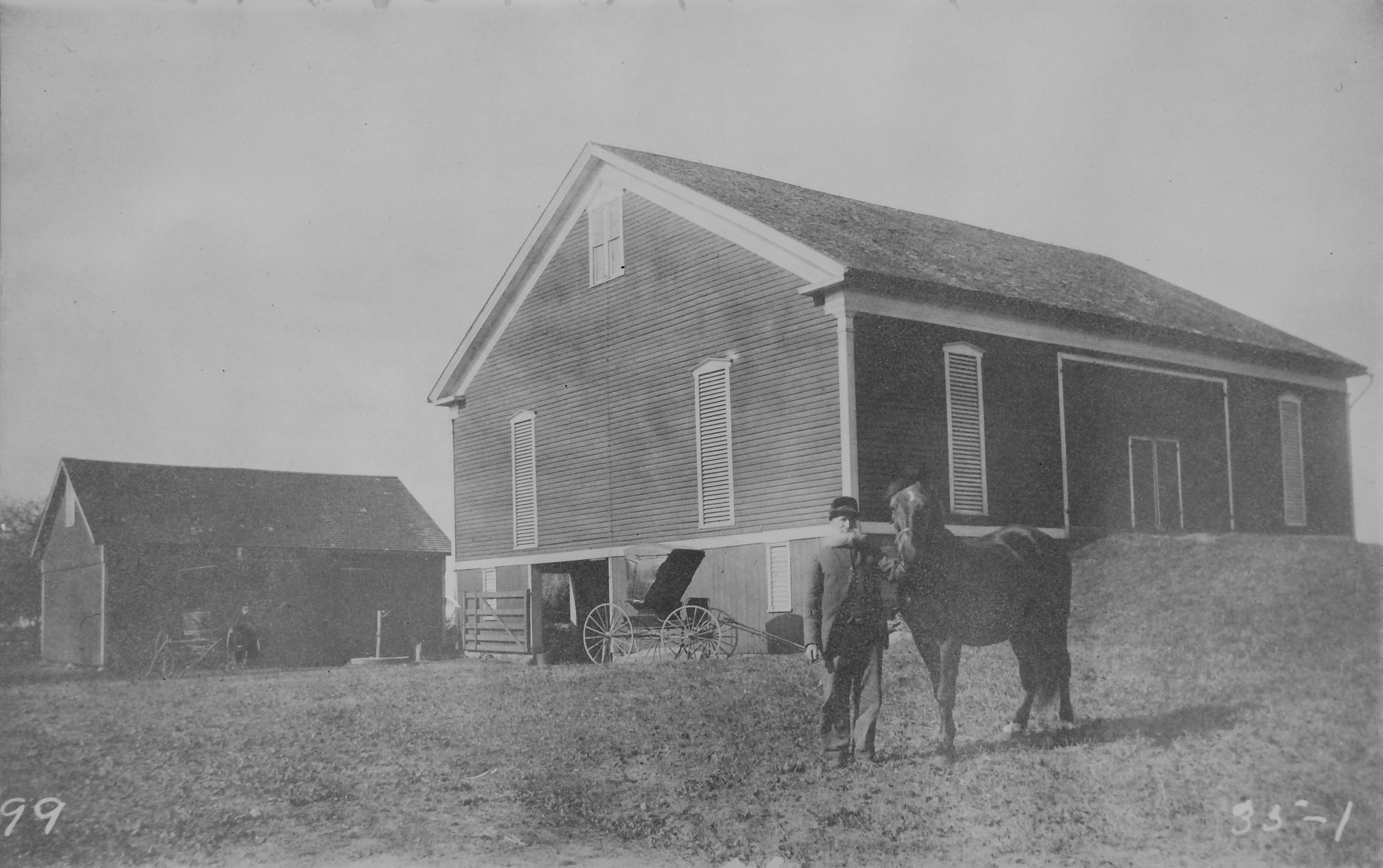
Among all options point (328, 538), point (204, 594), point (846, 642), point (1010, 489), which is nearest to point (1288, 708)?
point (846, 642)

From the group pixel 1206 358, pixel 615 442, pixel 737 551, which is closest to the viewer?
pixel 1206 358

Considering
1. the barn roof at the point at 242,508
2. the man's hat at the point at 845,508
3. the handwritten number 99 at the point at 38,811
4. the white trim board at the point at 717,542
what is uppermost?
the barn roof at the point at 242,508

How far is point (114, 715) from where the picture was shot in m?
10.4

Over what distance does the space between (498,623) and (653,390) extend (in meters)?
4.71

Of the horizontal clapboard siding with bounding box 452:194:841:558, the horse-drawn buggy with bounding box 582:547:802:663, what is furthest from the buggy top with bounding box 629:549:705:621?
the horizontal clapboard siding with bounding box 452:194:841:558

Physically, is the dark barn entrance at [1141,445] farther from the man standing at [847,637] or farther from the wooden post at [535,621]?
the wooden post at [535,621]

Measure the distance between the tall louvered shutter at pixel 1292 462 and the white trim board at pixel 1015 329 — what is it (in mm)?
943

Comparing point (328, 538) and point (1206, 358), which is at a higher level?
point (1206, 358)

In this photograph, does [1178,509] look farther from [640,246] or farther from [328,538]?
[328,538]

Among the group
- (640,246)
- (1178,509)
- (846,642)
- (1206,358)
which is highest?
(640,246)

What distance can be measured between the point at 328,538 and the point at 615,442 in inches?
532

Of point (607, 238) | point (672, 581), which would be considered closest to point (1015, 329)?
point (672, 581)

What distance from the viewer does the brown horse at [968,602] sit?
7.48 metres

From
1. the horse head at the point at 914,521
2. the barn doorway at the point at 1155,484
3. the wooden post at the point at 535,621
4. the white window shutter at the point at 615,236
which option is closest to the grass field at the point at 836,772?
the horse head at the point at 914,521
